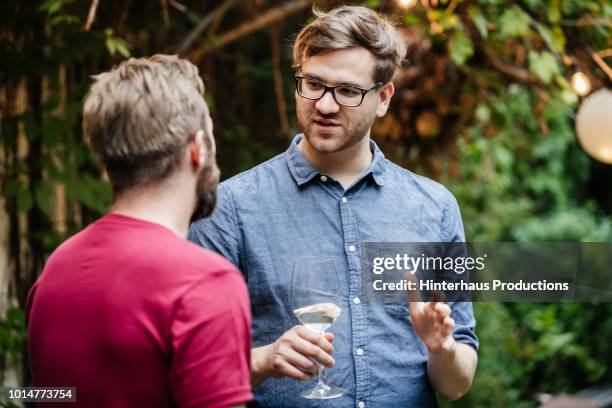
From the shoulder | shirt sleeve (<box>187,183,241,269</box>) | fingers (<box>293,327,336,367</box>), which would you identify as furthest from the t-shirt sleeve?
the shoulder

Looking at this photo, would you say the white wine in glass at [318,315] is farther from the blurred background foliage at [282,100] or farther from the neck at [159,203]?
the blurred background foliage at [282,100]

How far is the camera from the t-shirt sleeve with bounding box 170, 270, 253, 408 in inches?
50.0

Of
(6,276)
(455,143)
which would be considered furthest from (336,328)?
A: (455,143)

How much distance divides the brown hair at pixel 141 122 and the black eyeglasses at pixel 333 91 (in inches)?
26.6

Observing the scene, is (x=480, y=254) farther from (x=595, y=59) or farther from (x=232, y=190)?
(x=595, y=59)

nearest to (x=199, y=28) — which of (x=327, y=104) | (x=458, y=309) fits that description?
(x=327, y=104)

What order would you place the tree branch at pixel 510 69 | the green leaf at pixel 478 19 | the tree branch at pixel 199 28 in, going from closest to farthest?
the green leaf at pixel 478 19, the tree branch at pixel 199 28, the tree branch at pixel 510 69

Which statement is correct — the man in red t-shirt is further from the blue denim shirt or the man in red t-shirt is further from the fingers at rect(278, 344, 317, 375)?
the blue denim shirt

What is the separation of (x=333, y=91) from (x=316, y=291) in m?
0.65

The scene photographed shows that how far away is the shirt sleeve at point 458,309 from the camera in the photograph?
208 centimetres

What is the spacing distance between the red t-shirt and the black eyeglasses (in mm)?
810

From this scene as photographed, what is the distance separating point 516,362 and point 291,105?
3.21 metres

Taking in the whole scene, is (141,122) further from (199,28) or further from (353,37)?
(199,28)

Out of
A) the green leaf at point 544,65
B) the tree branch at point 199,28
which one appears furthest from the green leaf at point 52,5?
the green leaf at point 544,65
